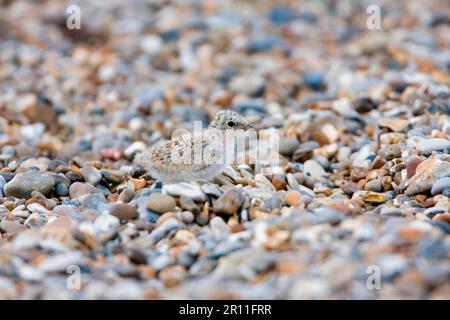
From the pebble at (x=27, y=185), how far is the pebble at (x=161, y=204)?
1.11 meters

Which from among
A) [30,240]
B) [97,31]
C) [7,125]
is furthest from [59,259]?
[97,31]

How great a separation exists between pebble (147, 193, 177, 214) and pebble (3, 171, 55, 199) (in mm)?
1111

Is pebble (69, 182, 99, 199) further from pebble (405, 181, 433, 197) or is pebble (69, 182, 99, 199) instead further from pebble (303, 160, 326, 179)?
pebble (405, 181, 433, 197)

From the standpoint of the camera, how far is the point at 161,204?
15.3ft

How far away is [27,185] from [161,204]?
1.31 m

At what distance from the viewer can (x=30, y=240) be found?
4199 millimetres

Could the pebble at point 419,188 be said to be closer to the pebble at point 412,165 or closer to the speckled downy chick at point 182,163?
the pebble at point 412,165

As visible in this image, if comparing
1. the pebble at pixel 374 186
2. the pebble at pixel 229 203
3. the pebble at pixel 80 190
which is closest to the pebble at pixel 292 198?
the pebble at pixel 229 203

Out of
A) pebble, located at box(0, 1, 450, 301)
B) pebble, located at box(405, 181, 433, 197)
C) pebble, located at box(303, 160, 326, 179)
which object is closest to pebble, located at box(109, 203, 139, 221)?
pebble, located at box(0, 1, 450, 301)

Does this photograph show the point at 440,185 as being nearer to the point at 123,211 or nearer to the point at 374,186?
the point at 374,186

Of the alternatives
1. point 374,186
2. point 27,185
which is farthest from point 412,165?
point 27,185

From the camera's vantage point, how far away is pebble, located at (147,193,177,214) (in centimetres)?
465

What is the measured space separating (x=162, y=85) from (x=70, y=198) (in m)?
3.81
